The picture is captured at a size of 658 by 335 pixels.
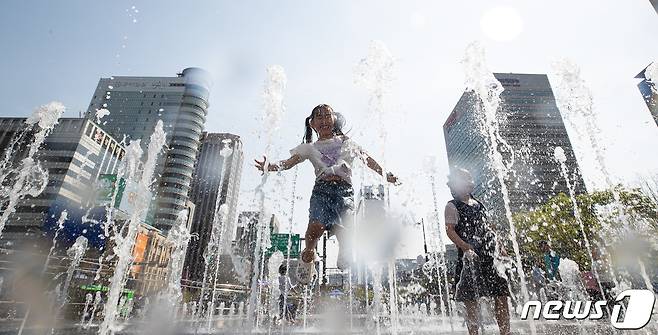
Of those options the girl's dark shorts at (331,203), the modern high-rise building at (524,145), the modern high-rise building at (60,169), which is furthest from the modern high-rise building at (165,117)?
the girl's dark shorts at (331,203)

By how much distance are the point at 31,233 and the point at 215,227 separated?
5595cm

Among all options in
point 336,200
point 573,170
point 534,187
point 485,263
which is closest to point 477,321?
point 485,263

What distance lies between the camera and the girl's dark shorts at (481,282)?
122 inches

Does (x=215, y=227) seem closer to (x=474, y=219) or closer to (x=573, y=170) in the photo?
(x=573, y=170)

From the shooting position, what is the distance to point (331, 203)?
133 inches

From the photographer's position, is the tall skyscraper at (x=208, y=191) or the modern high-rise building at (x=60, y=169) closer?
the modern high-rise building at (x=60, y=169)

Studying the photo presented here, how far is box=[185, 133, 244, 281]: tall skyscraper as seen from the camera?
101875 mm

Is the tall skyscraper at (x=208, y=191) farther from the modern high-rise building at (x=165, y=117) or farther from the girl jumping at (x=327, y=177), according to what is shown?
the girl jumping at (x=327, y=177)

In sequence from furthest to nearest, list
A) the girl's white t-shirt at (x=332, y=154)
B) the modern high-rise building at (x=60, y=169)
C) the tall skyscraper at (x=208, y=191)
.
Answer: the tall skyscraper at (x=208, y=191)
the modern high-rise building at (x=60, y=169)
the girl's white t-shirt at (x=332, y=154)

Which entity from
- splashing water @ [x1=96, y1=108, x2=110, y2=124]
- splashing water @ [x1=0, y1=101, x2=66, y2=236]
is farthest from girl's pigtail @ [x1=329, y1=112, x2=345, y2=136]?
splashing water @ [x1=96, y1=108, x2=110, y2=124]

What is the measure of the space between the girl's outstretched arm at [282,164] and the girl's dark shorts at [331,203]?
0.51 meters

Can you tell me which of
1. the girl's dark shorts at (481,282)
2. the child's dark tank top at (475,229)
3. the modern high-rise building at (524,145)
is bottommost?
the girl's dark shorts at (481,282)

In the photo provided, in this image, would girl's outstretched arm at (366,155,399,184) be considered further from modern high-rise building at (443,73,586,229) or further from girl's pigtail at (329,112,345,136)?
modern high-rise building at (443,73,586,229)

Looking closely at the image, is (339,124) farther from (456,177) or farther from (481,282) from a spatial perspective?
(481,282)
